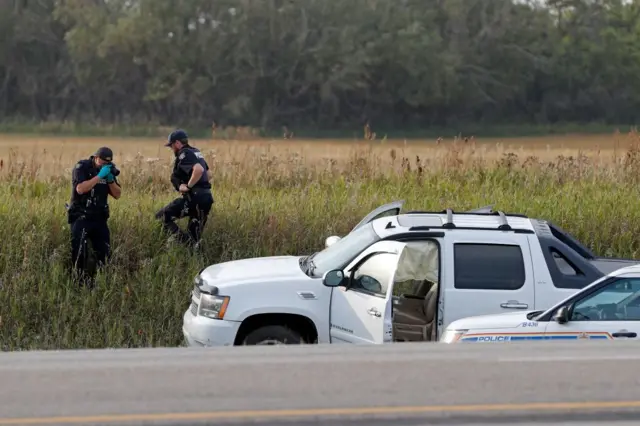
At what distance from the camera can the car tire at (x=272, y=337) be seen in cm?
993

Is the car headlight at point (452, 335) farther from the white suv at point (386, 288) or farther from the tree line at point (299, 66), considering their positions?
the tree line at point (299, 66)

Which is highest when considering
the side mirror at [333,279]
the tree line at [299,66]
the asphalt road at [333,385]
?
the tree line at [299,66]

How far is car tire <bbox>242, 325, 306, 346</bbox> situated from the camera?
9.93 meters

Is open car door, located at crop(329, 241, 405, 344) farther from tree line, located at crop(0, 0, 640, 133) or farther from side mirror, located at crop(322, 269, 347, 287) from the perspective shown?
tree line, located at crop(0, 0, 640, 133)

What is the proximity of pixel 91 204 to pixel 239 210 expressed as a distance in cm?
271

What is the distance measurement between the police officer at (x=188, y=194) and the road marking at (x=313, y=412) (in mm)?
7352

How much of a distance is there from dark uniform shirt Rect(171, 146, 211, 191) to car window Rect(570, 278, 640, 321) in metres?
6.47

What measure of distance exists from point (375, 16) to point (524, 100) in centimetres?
886

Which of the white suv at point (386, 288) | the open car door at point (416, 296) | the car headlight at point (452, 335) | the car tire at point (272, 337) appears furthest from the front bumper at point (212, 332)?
the car headlight at point (452, 335)

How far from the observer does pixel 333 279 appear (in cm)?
991

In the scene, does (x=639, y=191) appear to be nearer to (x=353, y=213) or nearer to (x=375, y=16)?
(x=353, y=213)

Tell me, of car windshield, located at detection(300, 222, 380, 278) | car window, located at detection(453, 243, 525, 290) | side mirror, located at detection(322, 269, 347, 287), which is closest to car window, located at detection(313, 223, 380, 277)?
car windshield, located at detection(300, 222, 380, 278)

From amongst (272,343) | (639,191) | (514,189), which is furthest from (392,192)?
(272,343)

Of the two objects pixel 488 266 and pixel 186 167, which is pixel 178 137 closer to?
pixel 186 167
